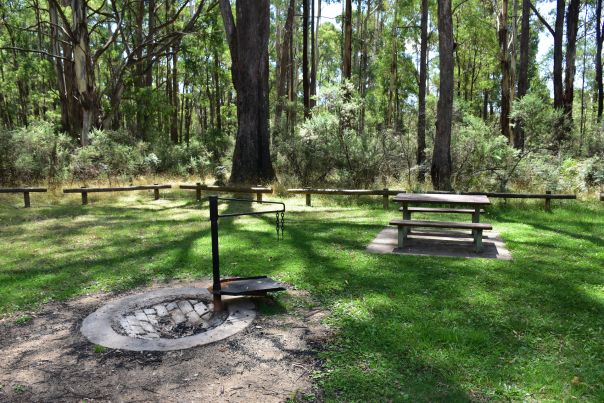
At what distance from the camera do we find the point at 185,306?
493cm

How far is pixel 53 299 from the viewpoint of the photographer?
5160 millimetres

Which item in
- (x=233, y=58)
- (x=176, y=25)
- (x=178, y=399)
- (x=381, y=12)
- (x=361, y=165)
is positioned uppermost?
(x=381, y=12)

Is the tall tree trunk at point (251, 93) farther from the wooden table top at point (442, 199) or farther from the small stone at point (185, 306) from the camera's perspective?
the small stone at point (185, 306)

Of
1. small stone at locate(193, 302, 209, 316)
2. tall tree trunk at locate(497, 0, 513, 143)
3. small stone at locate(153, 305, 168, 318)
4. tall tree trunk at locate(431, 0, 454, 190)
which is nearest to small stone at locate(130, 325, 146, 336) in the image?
small stone at locate(153, 305, 168, 318)

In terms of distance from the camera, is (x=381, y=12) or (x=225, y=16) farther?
(x=381, y=12)

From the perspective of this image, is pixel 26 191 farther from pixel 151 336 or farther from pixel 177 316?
pixel 151 336

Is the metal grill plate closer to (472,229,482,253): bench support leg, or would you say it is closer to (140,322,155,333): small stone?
(140,322,155,333): small stone

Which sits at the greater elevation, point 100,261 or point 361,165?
point 361,165

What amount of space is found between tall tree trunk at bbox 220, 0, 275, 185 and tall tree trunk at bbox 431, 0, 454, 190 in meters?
5.35

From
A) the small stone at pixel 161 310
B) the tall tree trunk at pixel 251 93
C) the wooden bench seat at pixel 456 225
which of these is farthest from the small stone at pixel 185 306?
the tall tree trunk at pixel 251 93

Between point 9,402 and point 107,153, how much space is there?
1454cm

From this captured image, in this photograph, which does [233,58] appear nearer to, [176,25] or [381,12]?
[176,25]

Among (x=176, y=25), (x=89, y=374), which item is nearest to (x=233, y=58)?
(x=89, y=374)

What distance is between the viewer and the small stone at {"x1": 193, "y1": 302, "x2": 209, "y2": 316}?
4.75m
